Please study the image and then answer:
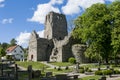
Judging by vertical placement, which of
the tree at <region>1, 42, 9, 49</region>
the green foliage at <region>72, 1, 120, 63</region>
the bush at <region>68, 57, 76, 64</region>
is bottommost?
the bush at <region>68, 57, 76, 64</region>

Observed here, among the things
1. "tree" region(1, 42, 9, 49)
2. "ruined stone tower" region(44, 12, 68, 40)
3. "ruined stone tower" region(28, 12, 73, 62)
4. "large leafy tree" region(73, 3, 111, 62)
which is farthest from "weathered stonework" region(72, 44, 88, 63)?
"tree" region(1, 42, 9, 49)

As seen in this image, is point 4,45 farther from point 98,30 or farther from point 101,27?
point 101,27

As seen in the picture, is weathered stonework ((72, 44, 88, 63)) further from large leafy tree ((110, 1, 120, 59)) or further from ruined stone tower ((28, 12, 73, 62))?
large leafy tree ((110, 1, 120, 59))

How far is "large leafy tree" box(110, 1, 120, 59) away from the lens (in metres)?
59.7

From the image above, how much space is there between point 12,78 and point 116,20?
33463 mm

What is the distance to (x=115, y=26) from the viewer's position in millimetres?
63188

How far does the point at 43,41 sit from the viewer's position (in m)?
86.4

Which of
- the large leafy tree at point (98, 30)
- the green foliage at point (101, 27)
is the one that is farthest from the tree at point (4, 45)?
the green foliage at point (101, 27)

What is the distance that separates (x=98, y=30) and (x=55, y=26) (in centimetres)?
2841

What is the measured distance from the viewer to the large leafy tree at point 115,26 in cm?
5972

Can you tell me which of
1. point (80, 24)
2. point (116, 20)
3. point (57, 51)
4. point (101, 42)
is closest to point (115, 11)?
point (116, 20)

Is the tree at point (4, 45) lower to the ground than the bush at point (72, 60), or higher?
higher

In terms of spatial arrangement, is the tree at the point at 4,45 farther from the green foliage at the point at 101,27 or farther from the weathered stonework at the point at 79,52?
the green foliage at the point at 101,27

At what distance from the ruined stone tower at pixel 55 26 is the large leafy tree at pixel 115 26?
27.7 m
